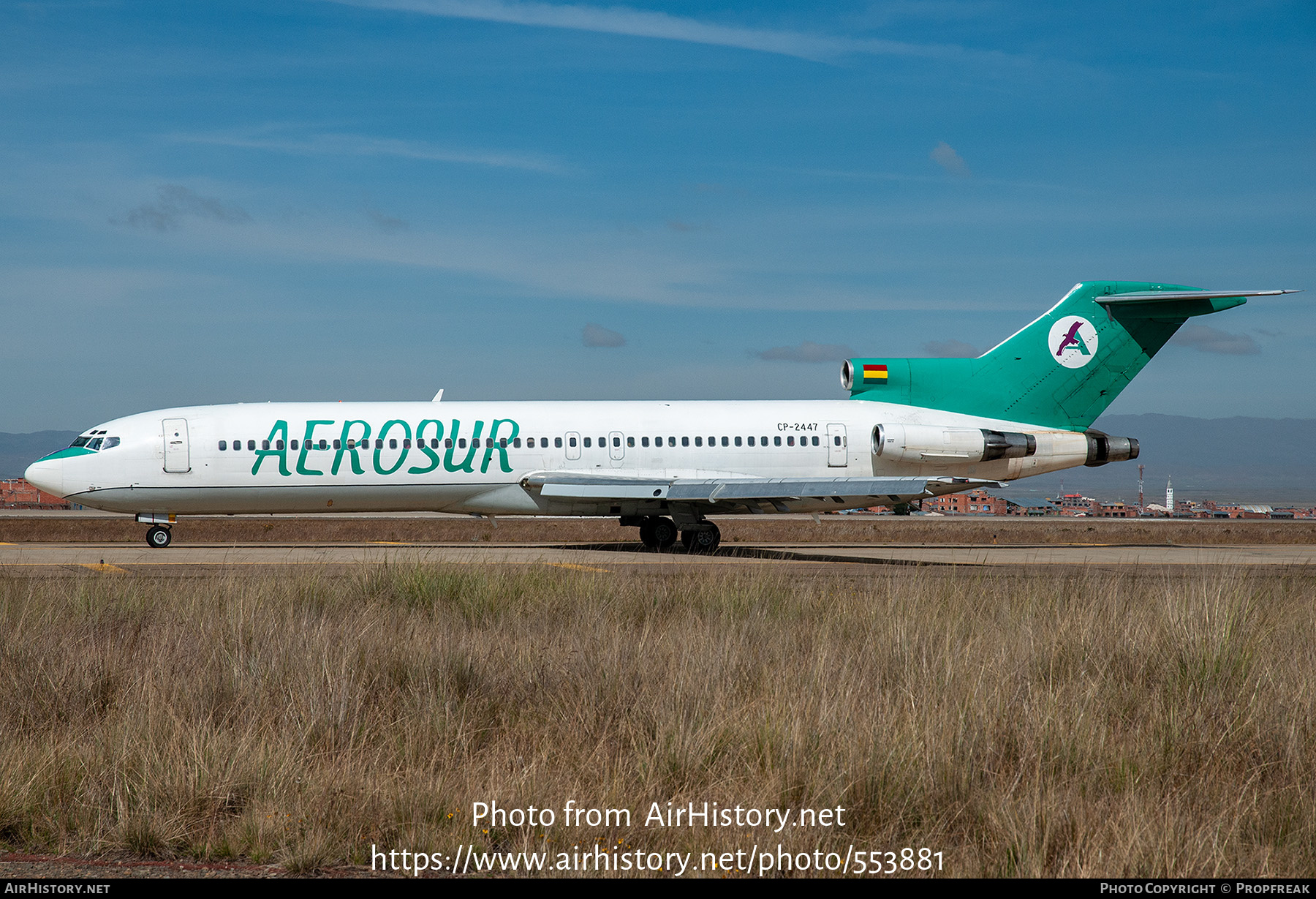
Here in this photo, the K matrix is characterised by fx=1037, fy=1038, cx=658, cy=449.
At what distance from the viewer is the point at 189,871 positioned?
4766 mm

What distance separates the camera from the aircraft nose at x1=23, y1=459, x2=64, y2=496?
2272cm

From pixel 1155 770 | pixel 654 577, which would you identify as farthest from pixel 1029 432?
pixel 1155 770

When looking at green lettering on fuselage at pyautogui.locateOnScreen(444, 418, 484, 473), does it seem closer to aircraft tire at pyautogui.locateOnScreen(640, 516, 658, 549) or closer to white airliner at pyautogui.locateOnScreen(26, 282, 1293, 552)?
white airliner at pyautogui.locateOnScreen(26, 282, 1293, 552)

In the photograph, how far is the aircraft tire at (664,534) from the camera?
78.2ft

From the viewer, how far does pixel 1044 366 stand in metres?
25.6

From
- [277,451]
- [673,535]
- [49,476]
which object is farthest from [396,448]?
[49,476]

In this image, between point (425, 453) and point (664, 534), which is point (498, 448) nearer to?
point (425, 453)

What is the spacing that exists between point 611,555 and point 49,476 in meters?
12.6

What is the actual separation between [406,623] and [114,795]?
444 centimetres

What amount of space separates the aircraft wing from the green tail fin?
10.1ft

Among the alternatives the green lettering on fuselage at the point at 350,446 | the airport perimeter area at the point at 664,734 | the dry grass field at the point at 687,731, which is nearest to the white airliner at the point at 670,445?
the green lettering on fuselage at the point at 350,446

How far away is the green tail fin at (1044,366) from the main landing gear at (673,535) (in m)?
5.57

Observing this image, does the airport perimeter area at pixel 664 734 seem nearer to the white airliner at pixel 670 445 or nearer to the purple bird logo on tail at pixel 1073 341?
the white airliner at pixel 670 445

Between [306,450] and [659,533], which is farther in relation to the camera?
[659,533]
